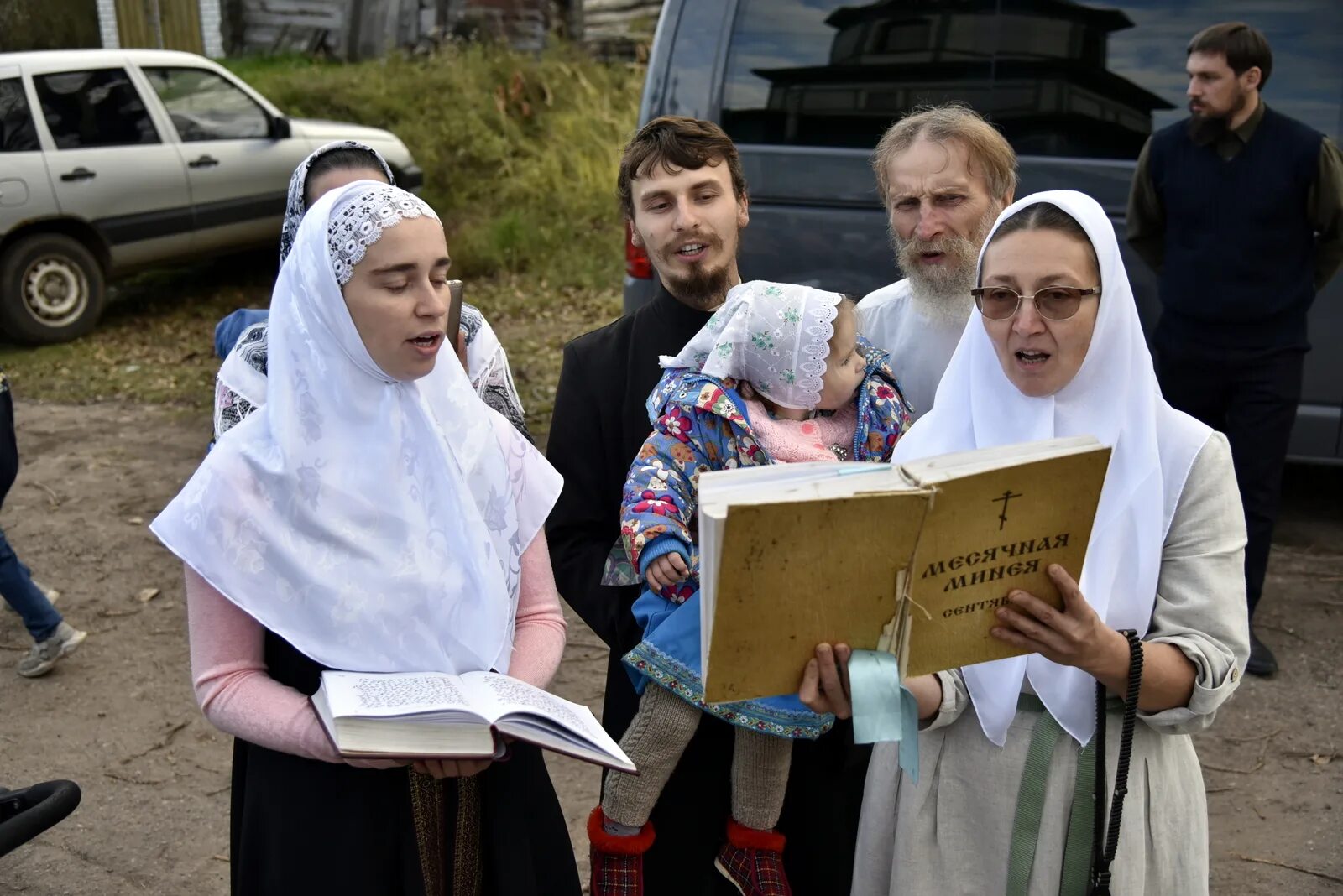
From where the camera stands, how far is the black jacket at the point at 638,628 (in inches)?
103

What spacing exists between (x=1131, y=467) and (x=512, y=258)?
936 cm

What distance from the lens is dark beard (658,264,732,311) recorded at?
8.93ft

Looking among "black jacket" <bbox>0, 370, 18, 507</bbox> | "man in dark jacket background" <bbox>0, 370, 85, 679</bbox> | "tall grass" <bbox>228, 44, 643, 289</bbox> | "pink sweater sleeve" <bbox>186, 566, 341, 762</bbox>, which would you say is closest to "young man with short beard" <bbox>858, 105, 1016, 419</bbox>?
"pink sweater sleeve" <bbox>186, 566, 341, 762</bbox>

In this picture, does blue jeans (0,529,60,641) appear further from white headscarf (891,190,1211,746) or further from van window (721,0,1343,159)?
white headscarf (891,190,1211,746)

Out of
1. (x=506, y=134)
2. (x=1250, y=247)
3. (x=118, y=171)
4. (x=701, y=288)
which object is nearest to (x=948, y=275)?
(x=701, y=288)

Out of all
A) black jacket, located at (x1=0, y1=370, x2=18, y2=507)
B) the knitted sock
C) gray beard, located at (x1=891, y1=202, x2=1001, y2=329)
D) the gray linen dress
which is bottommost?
the knitted sock

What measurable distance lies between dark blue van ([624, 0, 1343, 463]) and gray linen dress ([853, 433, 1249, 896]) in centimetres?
312

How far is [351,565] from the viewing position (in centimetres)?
212

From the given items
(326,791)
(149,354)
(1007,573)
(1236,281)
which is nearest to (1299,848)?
(1236,281)

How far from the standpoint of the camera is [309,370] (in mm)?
2133

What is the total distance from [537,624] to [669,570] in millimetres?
273

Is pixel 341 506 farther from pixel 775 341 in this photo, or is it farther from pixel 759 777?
pixel 759 777

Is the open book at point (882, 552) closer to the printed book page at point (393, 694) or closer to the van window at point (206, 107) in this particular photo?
the printed book page at point (393, 694)

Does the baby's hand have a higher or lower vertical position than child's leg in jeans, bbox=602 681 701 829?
higher
